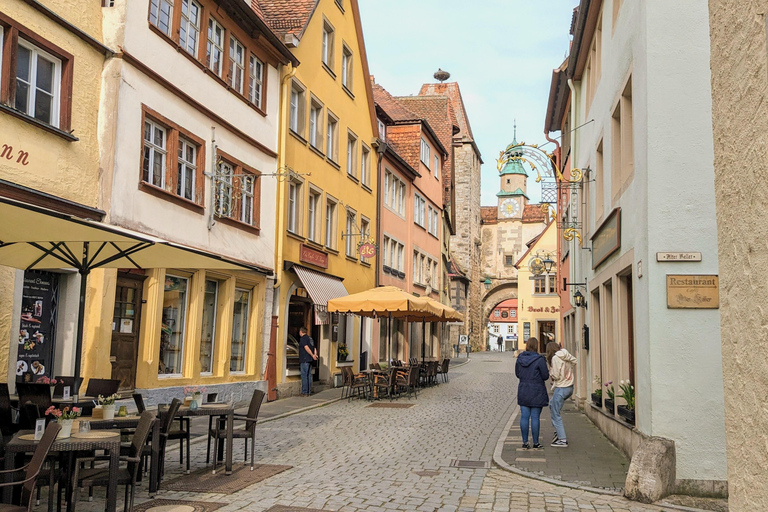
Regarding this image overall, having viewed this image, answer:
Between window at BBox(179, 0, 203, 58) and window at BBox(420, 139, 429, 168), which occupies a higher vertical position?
window at BBox(420, 139, 429, 168)

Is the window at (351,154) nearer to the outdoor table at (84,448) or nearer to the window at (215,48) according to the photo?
the window at (215,48)

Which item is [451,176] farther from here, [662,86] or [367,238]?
[662,86]

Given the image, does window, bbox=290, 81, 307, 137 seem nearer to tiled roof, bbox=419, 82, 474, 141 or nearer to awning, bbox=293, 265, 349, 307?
awning, bbox=293, 265, 349, 307

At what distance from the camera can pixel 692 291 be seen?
25.8 ft

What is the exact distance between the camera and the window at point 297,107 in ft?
64.1

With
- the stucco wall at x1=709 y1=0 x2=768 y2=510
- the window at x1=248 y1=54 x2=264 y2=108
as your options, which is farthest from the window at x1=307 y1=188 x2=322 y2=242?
the stucco wall at x1=709 y1=0 x2=768 y2=510

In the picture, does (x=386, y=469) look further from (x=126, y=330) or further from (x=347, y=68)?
(x=347, y=68)

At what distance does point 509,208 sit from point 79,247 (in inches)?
3043

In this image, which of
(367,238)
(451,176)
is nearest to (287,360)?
(367,238)

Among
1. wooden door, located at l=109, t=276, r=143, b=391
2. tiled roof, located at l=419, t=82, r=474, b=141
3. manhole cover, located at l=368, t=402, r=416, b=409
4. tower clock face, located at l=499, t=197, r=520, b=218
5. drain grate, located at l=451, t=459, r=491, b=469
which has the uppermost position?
tiled roof, located at l=419, t=82, r=474, b=141

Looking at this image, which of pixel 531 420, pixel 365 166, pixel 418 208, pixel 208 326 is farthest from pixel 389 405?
pixel 418 208

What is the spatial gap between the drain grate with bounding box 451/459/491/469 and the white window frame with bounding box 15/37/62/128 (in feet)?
24.0

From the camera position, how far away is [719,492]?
24.5ft

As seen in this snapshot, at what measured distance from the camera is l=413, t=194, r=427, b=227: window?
33.6 meters
